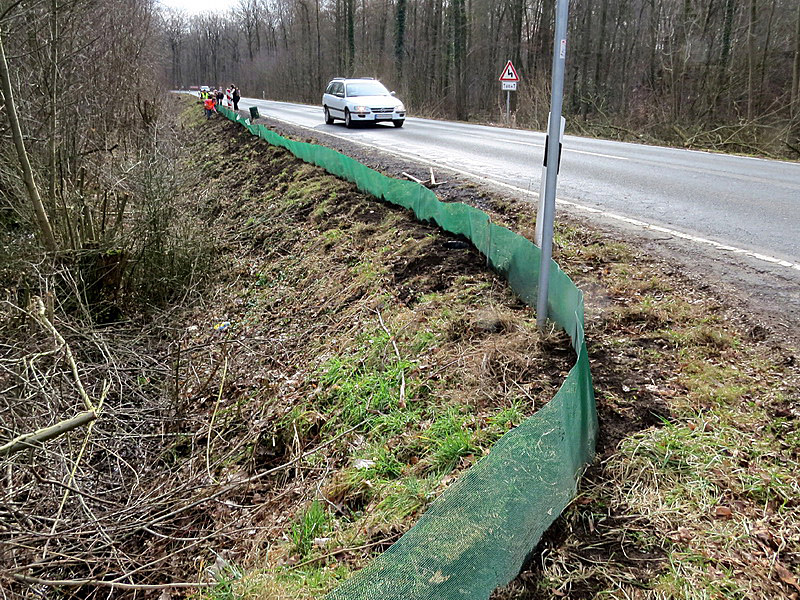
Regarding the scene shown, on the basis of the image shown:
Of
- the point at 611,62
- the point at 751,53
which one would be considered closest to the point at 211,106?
the point at 611,62

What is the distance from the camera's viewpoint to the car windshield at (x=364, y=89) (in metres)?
21.2

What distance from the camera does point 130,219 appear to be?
10195 mm

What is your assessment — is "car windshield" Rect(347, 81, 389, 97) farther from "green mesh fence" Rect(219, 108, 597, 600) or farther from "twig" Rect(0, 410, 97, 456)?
"twig" Rect(0, 410, 97, 456)

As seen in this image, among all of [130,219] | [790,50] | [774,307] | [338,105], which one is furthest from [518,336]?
[790,50]

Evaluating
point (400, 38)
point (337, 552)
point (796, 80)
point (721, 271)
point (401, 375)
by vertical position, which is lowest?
point (337, 552)

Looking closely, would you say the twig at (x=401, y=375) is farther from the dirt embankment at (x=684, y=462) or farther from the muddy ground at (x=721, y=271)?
the muddy ground at (x=721, y=271)

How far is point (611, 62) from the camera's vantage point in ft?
96.7

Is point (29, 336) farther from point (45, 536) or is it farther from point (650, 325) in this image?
point (650, 325)

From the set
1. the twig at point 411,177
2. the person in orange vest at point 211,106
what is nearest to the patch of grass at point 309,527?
the twig at point 411,177

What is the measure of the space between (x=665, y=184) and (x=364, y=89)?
14.2m

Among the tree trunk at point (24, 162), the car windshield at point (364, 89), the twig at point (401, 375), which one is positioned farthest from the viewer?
the car windshield at point (364, 89)

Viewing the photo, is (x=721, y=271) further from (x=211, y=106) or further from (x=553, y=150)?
(x=211, y=106)

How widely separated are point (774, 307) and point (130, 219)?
9184mm

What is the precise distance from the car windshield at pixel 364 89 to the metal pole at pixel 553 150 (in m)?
18.2
